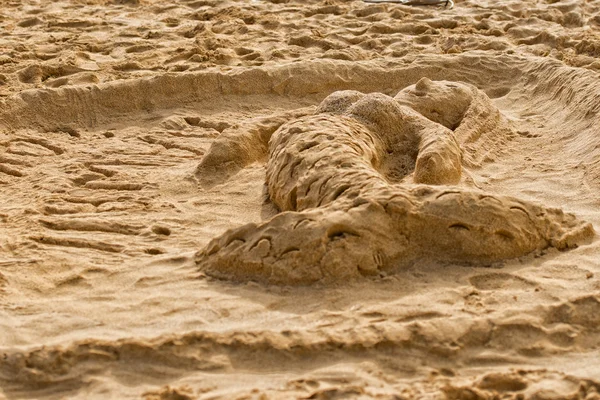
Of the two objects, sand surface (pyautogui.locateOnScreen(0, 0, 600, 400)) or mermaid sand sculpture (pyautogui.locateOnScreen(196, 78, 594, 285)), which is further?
mermaid sand sculpture (pyautogui.locateOnScreen(196, 78, 594, 285))

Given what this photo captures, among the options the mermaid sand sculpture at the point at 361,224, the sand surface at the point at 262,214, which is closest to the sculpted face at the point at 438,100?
the sand surface at the point at 262,214

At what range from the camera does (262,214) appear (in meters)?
3.78

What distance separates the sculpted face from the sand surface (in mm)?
61

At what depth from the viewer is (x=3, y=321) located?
271 cm

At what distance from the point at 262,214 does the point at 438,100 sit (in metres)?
1.67

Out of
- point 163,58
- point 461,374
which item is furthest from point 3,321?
point 163,58

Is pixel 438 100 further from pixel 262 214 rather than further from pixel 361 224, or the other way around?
pixel 361 224

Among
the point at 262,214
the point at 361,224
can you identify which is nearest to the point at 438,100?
the point at 262,214

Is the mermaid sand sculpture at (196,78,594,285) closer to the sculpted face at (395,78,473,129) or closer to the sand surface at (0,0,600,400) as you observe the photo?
the sand surface at (0,0,600,400)

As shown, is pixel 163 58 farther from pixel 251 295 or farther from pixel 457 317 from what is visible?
pixel 457 317

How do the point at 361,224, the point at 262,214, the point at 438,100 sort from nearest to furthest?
the point at 361,224 < the point at 262,214 < the point at 438,100

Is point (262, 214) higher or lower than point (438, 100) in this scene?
lower

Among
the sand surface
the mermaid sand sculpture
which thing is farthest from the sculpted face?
the mermaid sand sculpture

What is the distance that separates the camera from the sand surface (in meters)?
2.46
